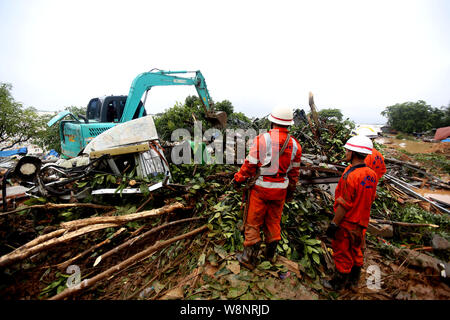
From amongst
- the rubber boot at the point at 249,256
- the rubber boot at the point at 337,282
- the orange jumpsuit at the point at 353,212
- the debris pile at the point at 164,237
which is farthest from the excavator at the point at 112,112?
the rubber boot at the point at 337,282

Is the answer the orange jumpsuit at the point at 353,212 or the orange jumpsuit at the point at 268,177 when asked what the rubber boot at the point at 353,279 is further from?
the orange jumpsuit at the point at 268,177

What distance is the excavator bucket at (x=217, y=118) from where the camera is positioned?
22.5 ft

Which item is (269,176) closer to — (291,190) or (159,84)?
(291,190)

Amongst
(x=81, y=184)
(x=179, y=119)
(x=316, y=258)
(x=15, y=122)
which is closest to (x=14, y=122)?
(x=15, y=122)

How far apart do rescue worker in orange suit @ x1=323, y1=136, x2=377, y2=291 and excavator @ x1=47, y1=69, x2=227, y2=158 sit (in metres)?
5.34

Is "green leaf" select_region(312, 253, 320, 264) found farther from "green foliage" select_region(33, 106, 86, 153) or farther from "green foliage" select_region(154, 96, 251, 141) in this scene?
"green foliage" select_region(33, 106, 86, 153)

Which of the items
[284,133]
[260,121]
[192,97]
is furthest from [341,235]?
[192,97]

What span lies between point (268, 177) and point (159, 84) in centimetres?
521

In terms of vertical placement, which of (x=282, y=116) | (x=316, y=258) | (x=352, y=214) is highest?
(x=282, y=116)

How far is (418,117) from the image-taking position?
86.1ft

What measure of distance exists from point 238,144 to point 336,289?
371cm

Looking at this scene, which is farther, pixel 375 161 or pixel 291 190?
pixel 375 161

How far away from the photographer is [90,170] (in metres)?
3.35
